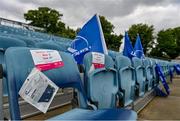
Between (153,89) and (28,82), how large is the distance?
348 cm

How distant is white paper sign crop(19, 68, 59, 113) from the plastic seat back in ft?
0.08

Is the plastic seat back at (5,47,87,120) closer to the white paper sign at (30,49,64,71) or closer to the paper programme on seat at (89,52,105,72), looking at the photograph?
the white paper sign at (30,49,64,71)

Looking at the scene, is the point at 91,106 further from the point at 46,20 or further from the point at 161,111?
the point at 46,20

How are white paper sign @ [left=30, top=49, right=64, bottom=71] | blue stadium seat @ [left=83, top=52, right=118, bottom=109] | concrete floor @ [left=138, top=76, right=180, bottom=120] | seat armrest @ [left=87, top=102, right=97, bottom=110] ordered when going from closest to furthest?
white paper sign @ [left=30, top=49, right=64, bottom=71]
seat armrest @ [left=87, top=102, right=97, bottom=110]
blue stadium seat @ [left=83, top=52, right=118, bottom=109]
concrete floor @ [left=138, top=76, right=180, bottom=120]

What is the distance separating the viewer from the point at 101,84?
5.38 feet

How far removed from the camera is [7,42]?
2158mm

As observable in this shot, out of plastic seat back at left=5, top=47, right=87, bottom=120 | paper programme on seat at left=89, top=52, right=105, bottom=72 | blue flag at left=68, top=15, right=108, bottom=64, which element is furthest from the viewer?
blue flag at left=68, top=15, right=108, bottom=64

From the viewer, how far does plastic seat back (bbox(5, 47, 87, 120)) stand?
0.98m

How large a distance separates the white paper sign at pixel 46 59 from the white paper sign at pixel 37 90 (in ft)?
0.19

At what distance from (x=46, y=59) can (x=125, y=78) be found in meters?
1.05

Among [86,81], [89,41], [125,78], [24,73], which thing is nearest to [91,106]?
[86,81]

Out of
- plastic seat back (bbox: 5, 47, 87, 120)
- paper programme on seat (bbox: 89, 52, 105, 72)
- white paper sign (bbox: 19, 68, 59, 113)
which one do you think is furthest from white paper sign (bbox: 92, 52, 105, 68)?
white paper sign (bbox: 19, 68, 59, 113)

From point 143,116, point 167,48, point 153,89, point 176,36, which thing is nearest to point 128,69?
point 143,116

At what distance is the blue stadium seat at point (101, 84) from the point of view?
150 centimetres
